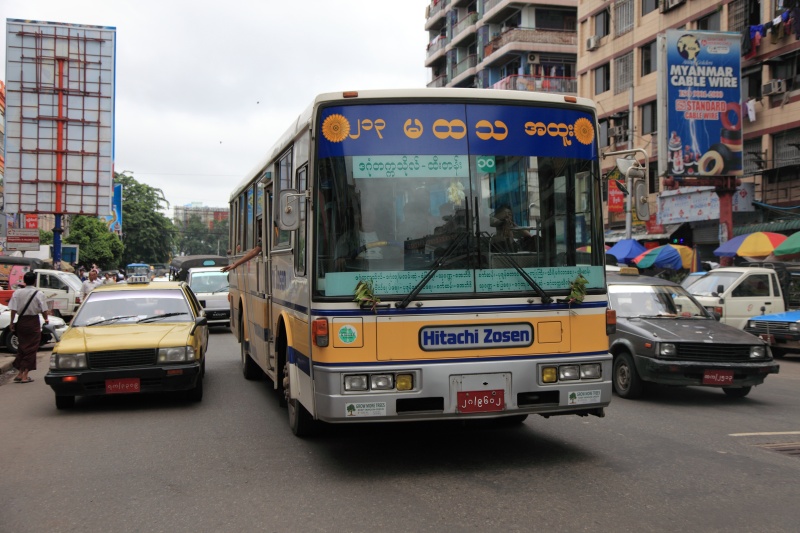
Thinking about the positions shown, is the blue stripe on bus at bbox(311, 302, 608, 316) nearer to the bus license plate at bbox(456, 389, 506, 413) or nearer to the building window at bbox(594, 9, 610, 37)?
the bus license plate at bbox(456, 389, 506, 413)

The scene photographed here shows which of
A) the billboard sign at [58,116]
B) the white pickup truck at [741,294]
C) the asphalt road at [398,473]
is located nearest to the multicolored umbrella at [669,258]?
the white pickup truck at [741,294]

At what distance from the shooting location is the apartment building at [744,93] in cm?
2589

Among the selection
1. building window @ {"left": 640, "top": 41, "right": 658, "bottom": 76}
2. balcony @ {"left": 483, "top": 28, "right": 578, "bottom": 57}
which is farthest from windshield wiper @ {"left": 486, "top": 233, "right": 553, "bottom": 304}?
balcony @ {"left": 483, "top": 28, "right": 578, "bottom": 57}

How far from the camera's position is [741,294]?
16.8m

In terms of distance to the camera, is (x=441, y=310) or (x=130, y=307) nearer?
(x=441, y=310)

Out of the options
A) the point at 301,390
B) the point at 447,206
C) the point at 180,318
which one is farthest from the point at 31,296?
the point at 447,206

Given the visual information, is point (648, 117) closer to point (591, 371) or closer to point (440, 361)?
point (591, 371)

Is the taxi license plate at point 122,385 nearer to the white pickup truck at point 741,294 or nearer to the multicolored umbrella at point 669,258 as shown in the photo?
Answer: the white pickup truck at point 741,294

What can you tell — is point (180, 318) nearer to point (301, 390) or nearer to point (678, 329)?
point (301, 390)

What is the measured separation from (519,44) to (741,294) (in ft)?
106

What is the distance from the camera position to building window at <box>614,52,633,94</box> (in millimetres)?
36156

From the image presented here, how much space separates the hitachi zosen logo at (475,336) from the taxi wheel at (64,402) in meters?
5.65

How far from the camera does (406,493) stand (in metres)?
5.54

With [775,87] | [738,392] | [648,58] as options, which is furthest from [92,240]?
[738,392]
